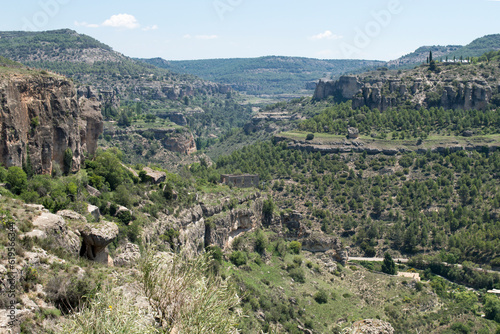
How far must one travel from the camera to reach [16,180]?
34281 mm

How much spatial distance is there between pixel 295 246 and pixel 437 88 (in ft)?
232

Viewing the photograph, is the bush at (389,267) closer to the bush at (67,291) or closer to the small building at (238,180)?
the small building at (238,180)

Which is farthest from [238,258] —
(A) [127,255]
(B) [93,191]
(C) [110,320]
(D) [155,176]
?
Answer: (C) [110,320]

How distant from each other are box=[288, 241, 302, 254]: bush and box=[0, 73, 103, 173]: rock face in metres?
26.9

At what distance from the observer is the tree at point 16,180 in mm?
34031

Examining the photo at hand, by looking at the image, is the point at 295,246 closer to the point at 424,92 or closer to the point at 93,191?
the point at 93,191

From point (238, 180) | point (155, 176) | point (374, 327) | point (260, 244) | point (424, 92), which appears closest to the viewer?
point (374, 327)

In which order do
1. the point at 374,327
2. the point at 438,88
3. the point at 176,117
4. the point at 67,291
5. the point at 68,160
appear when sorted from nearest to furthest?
the point at 67,291
the point at 374,327
the point at 68,160
the point at 438,88
the point at 176,117

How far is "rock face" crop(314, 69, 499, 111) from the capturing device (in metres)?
112

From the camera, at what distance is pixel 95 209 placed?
35781mm

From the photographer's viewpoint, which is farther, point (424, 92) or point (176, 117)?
point (176, 117)

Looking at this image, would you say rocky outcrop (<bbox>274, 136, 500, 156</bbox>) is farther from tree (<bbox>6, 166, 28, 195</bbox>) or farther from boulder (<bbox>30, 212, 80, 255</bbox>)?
boulder (<bbox>30, 212, 80, 255</bbox>)

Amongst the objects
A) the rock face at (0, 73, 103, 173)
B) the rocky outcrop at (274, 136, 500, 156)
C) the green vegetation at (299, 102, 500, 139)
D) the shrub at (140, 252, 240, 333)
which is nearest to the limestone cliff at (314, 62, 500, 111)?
the green vegetation at (299, 102, 500, 139)

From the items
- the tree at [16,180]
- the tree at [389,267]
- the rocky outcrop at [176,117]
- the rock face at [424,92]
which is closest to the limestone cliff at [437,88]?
the rock face at [424,92]
